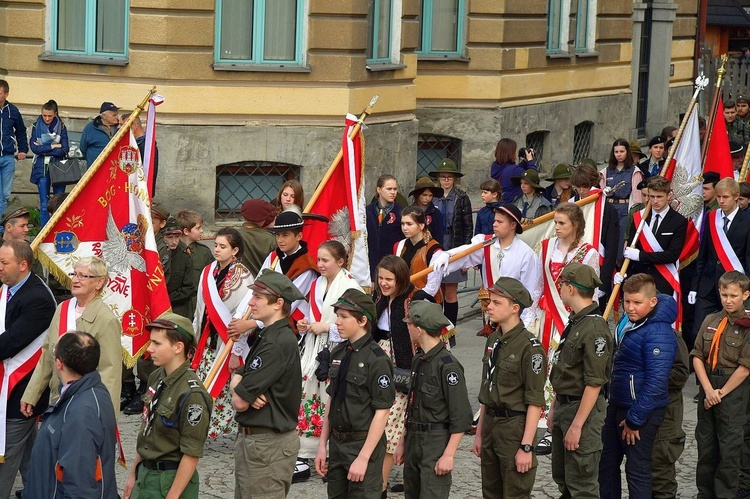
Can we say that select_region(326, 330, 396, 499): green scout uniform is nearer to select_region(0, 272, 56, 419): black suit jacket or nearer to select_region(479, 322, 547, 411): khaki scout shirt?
select_region(479, 322, 547, 411): khaki scout shirt

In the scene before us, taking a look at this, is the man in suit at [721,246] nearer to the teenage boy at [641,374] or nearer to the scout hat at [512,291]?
the teenage boy at [641,374]

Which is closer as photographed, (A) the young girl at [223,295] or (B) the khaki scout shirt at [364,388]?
(B) the khaki scout shirt at [364,388]

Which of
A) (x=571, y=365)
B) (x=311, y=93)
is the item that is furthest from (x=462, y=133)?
(x=571, y=365)

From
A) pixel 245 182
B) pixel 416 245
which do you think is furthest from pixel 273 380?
pixel 245 182

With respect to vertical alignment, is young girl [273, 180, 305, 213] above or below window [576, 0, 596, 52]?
below

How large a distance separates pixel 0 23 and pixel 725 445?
12.4 metres

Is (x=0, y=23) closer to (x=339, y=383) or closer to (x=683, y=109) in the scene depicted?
(x=339, y=383)

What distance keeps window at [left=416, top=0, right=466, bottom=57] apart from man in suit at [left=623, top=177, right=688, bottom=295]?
405 inches

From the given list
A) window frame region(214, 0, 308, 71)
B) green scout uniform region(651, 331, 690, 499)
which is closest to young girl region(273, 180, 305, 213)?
green scout uniform region(651, 331, 690, 499)

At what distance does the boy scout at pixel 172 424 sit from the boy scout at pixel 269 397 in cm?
51

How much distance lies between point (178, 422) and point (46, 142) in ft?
32.2

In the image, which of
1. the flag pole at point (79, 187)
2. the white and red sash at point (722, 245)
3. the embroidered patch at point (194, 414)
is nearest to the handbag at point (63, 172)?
the flag pole at point (79, 187)

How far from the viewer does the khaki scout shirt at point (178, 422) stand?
6.95m

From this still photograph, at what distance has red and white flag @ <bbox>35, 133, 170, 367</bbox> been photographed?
9898 millimetres
